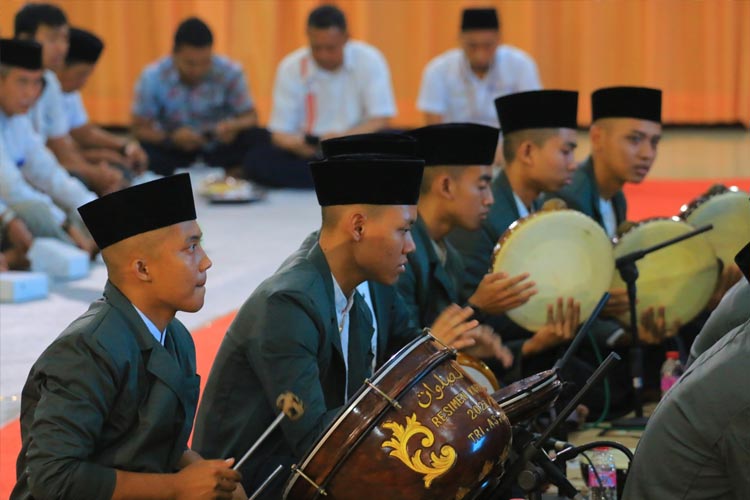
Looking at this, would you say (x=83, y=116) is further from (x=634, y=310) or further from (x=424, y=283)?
(x=634, y=310)

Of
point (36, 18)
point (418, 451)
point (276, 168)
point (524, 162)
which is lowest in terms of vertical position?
point (276, 168)

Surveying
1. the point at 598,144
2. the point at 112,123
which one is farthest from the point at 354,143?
the point at 112,123

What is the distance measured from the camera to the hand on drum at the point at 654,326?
169 inches

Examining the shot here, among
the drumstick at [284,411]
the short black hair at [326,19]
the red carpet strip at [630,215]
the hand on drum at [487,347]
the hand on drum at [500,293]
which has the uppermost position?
the short black hair at [326,19]

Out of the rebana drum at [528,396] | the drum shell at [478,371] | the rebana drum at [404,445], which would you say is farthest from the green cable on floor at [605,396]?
the rebana drum at [404,445]

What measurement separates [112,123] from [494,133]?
25.4ft

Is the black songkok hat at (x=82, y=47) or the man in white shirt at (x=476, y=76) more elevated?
the black songkok hat at (x=82, y=47)

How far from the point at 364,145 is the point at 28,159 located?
3.42 meters

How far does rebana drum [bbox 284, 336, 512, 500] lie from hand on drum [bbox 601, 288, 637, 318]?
1.88m

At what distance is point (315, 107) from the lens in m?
9.07

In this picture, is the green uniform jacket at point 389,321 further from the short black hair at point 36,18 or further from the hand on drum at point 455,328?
the short black hair at point 36,18

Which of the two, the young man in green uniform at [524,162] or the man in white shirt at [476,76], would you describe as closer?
the young man in green uniform at [524,162]

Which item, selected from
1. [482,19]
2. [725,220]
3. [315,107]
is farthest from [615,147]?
[315,107]

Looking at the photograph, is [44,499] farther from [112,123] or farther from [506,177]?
[112,123]
